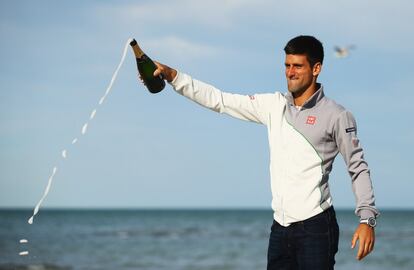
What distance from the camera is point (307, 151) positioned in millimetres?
3982

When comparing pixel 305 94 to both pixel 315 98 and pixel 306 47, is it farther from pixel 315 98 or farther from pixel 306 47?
pixel 306 47

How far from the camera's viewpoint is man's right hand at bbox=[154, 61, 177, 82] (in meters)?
4.00

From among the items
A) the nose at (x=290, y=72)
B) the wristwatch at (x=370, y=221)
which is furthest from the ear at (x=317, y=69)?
the wristwatch at (x=370, y=221)

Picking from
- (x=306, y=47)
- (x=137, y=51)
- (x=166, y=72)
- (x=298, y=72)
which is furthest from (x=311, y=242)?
(x=137, y=51)

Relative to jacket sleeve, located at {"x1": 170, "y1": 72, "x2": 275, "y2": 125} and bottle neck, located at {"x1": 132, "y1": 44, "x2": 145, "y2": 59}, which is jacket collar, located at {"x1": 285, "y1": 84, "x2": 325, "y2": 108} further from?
bottle neck, located at {"x1": 132, "y1": 44, "x2": 145, "y2": 59}

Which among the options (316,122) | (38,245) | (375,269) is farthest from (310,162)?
(38,245)

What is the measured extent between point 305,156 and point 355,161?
262 millimetres

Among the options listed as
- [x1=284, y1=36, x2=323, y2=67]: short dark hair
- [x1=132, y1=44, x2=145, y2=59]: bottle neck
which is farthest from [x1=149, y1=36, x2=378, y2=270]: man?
[x1=132, y1=44, x2=145, y2=59]: bottle neck

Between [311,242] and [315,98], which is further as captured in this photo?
[315,98]

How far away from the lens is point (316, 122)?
3.99m

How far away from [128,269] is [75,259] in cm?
305

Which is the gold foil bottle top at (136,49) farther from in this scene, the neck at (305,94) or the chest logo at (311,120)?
the chest logo at (311,120)

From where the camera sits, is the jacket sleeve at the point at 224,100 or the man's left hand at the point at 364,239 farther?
the jacket sleeve at the point at 224,100

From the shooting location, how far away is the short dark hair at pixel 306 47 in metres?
4.02
